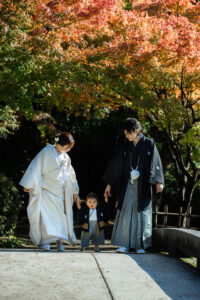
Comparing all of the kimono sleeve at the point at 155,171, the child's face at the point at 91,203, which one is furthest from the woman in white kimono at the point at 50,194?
the kimono sleeve at the point at 155,171

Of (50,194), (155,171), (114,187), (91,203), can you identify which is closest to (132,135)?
(155,171)

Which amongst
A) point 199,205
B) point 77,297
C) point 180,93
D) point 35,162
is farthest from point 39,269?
point 199,205

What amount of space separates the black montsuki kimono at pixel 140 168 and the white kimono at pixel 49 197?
2.09ft

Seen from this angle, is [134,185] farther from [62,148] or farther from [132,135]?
[62,148]

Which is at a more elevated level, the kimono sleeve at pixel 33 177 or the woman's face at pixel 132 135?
the woman's face at pixel 132 135

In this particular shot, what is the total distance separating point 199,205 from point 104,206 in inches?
387

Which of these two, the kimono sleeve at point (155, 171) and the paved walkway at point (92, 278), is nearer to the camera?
the paved walkway at point (92, 278)

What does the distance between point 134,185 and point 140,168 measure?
25 centimetres

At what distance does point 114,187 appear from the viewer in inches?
239

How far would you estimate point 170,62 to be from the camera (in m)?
8.77

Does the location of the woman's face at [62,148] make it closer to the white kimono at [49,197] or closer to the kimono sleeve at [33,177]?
the white kimono at [49,197]

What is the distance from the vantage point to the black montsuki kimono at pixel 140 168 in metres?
5.77

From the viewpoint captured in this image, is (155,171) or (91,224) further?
(91,224)

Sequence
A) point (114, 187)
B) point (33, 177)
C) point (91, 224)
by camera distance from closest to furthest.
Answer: point (33, 177) < point (114, 187) < point (91, 224)
